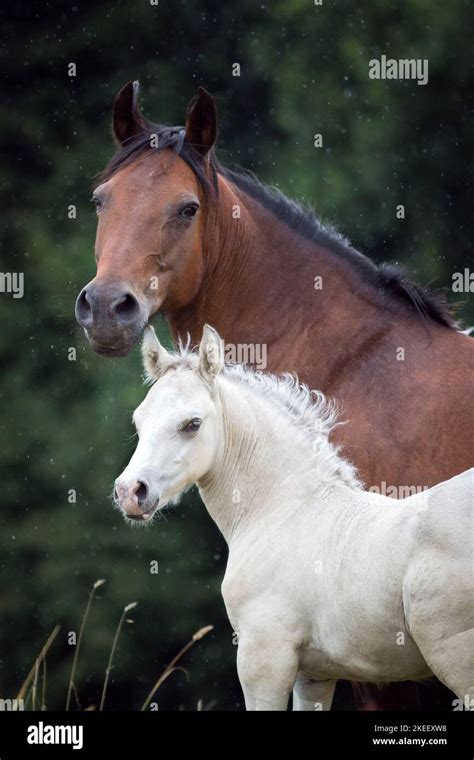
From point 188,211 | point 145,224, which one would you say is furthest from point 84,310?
point 188,211

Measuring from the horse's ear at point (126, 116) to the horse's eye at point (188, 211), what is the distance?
0.54 m

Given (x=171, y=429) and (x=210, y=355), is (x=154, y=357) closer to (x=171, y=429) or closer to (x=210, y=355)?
(x=210, y=355)

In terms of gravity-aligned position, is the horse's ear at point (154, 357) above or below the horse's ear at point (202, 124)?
below

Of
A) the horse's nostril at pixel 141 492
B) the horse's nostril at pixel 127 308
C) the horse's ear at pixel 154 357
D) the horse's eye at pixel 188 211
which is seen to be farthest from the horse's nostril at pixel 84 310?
the horse's nostril at pixel 141 492

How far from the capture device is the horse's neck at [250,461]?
5.37 m

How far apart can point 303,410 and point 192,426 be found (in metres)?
0.58

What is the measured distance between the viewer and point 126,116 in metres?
6.47

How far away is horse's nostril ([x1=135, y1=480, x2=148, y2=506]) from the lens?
487 cm

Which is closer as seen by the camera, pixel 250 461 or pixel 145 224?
pixel 250 461

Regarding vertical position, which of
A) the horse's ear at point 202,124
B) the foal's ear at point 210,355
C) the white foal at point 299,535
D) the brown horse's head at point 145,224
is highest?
the horse's ear at point 202,124

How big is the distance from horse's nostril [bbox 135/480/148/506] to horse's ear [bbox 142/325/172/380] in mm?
591

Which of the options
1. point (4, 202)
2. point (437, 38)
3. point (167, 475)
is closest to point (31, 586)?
point (4, 202)

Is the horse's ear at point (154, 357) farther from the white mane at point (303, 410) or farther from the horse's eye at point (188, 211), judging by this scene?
the horse's eye at point (188, 211)

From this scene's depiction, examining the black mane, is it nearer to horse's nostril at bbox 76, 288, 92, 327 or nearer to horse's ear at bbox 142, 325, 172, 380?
horse's nostril at bbox 76, 288, 92, 327
